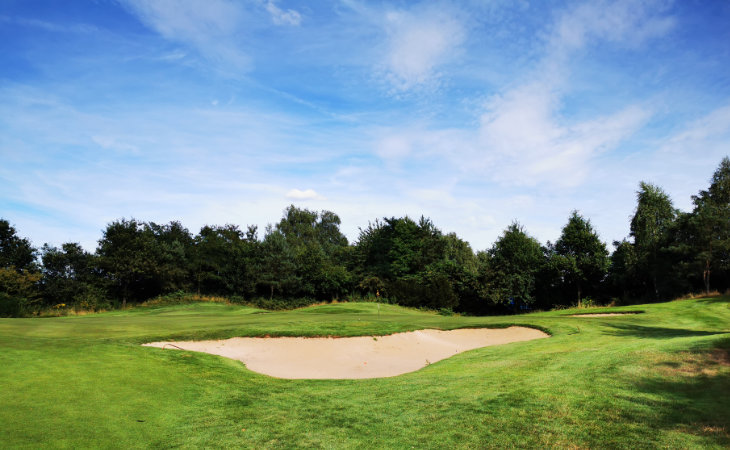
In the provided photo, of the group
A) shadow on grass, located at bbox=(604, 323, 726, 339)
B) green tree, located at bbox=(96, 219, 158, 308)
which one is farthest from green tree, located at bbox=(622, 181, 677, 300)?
green tree, located at bbox=(96, 219, 158, 308)

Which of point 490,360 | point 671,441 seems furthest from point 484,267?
point 671,441

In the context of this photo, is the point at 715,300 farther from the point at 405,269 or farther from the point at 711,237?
the point at 405,269

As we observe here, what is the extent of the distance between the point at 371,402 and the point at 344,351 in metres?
8.09

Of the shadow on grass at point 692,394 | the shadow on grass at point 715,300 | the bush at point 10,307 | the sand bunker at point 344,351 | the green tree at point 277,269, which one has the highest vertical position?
the green tree at point 277,269

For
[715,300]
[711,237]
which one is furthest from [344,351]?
[711,237]

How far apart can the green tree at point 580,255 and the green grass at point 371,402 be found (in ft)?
109

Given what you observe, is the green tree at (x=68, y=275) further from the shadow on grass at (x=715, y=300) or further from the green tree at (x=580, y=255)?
the shadow on grass at (x=715, y=300)

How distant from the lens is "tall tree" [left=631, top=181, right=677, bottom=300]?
4094 cm

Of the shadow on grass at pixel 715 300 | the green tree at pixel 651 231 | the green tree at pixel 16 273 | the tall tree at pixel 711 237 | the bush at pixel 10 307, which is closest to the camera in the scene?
the shadow on grass at pixel 715 300

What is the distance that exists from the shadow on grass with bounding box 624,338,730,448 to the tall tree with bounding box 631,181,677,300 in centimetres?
3794

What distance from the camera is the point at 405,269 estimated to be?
51094 mm

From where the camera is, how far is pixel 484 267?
154 ft

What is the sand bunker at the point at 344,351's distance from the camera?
1410cm

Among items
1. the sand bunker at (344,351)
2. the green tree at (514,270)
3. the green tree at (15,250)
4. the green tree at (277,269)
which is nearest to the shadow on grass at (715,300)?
the sand bunker at (344,351)
